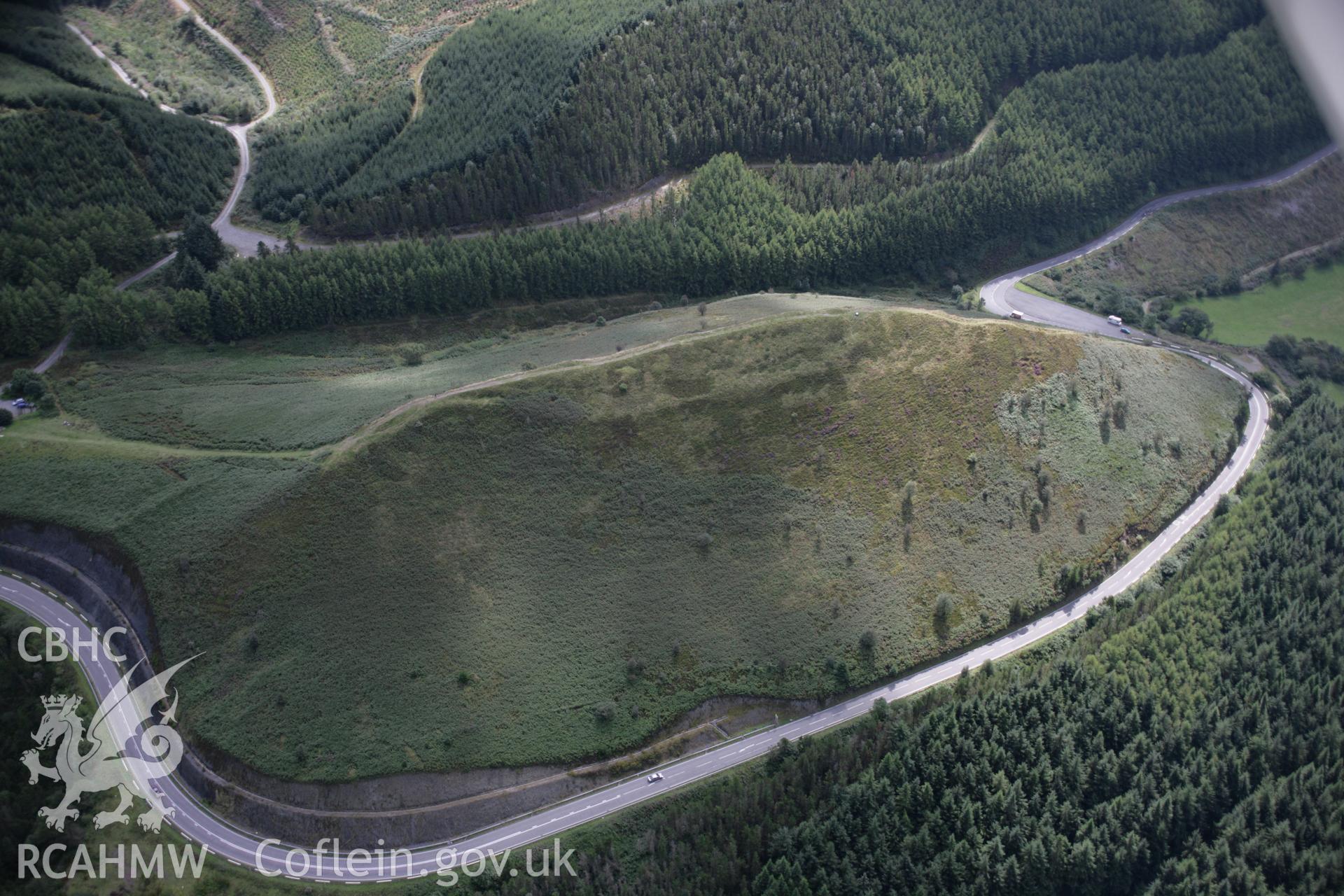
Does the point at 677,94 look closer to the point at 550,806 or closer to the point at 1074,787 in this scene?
the point at 550,806

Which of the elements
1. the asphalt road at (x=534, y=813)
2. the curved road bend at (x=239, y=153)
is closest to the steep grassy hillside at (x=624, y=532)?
the asphalt road at (x=534, y=813)

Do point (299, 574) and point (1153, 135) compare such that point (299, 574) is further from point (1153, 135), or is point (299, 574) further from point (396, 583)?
point (1153, 135)

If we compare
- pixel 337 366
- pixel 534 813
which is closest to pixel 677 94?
pixel 337 366

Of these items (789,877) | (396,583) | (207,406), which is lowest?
(789,877)

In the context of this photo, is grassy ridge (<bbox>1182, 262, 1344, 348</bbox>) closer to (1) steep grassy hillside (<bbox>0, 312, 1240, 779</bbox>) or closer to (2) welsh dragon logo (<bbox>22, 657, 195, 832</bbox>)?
(1) steep grassy hillside (<bbox>0, 312, 1240, 779</bbox>)

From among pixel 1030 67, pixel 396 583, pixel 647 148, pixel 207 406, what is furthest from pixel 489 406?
pixel 1030 67

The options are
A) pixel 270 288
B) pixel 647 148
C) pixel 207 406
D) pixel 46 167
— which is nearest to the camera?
pixel 207 406

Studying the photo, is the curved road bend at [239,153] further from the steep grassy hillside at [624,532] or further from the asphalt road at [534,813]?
the asphalt road at [534,813]
